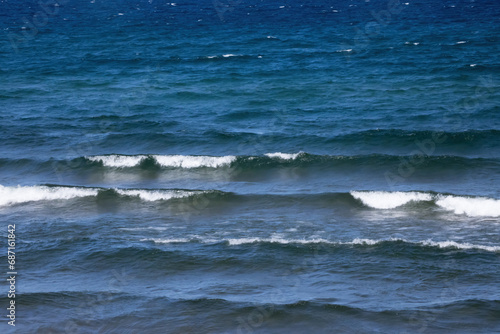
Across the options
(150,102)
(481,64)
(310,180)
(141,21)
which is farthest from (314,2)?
(310,180)

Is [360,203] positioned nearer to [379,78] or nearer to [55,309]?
[55,309]

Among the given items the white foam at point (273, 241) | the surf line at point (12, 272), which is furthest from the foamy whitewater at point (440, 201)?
the surf line at point (12, 272)

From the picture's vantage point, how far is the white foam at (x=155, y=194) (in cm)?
2205

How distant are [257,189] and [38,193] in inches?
345

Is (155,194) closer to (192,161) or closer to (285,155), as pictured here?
(192,161)

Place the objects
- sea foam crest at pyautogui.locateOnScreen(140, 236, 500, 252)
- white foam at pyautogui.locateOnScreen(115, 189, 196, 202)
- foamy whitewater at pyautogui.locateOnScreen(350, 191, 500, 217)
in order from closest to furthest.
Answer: sea foam crest at pyautogui.locateOnScreen(140, 236, 500, 252) < foamy whitewater at pyautogui.locateOnScreen(350, 191, 500, 217) < white foam at pyautogui.locateOnScreen(115, 189, 196, 202)

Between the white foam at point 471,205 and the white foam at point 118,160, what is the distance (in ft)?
43.4

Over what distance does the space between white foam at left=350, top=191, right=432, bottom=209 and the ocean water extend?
6 centimetres

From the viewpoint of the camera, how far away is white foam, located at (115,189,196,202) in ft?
72.3

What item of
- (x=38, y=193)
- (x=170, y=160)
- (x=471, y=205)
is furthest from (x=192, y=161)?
(x=471, y=205)

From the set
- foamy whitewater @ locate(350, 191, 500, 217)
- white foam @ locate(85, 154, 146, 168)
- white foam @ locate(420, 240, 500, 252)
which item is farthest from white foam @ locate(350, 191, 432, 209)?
white foam @ locate(85, 154, 146, 168)

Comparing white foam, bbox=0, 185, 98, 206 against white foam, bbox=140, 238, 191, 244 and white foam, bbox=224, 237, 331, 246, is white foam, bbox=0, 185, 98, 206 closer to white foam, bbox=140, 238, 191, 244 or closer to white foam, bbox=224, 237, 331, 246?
white foam, bbox=140, 238, 191, 244

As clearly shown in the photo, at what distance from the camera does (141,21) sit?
255ft

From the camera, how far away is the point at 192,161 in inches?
1017
